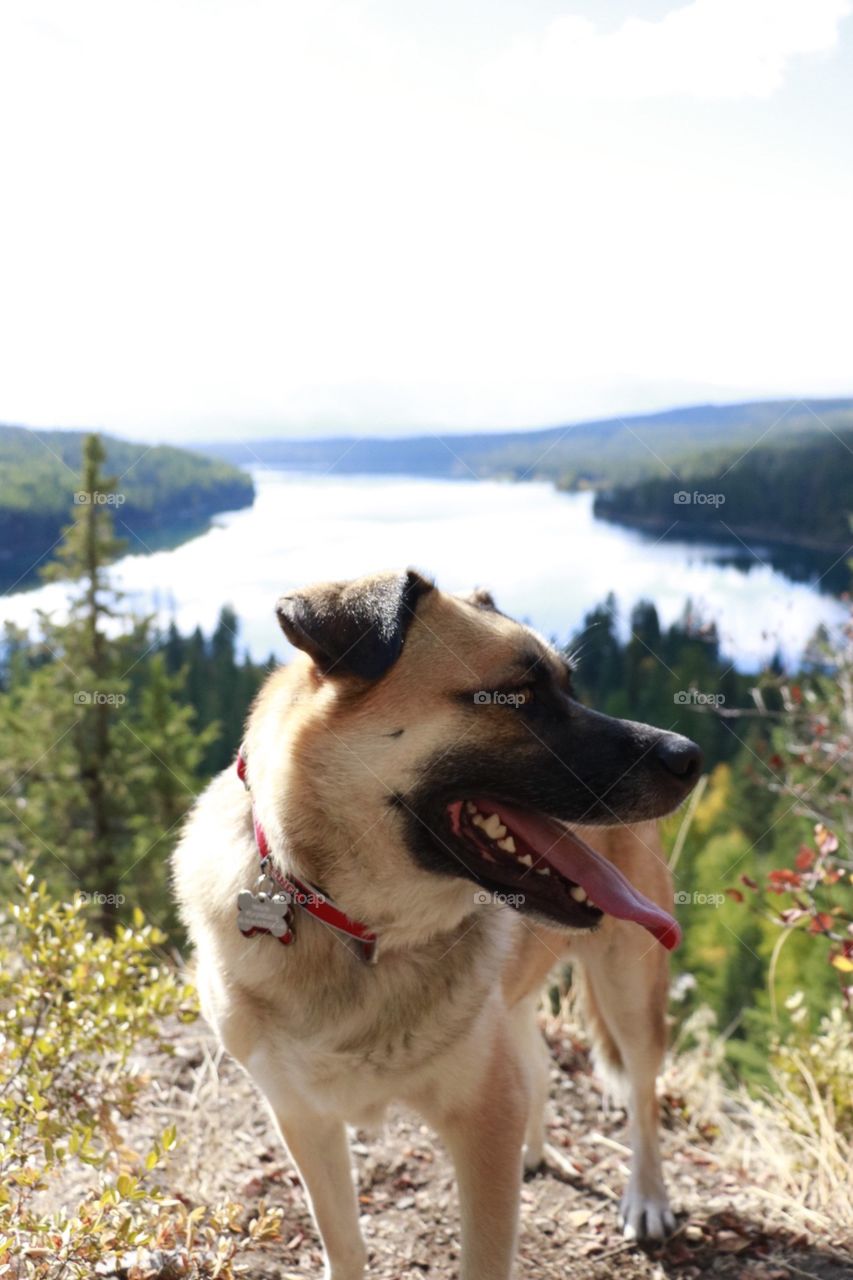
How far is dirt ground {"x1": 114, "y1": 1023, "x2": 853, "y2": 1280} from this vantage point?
11.6 feet

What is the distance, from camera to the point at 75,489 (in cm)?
1384

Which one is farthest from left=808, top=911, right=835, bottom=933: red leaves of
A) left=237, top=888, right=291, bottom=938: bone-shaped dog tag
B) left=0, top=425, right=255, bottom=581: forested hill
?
left=0, top=425, right=255, bottom=581: forested hill

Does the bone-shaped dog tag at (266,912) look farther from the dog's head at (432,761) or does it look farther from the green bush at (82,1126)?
the green bush at (82,1126)

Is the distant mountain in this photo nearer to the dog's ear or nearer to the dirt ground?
the dog's ear

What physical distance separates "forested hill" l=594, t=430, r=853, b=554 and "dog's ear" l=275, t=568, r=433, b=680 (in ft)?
50.5

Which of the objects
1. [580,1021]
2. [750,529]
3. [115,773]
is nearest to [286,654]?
[580,1021]

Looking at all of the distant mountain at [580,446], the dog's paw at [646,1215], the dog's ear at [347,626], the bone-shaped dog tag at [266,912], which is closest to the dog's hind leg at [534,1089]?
the dog's paw at [646,1215]

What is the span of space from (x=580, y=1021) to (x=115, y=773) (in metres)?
13.6

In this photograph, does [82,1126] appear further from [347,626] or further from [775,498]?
[775,498]

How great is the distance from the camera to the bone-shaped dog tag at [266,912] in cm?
262

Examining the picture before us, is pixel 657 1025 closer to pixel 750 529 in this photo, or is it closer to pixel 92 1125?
pixel 92 1125

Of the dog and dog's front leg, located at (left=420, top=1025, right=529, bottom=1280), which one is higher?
the dog

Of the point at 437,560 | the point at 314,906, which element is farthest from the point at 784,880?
the point at 437,560

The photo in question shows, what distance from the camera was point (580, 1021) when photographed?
559cm
